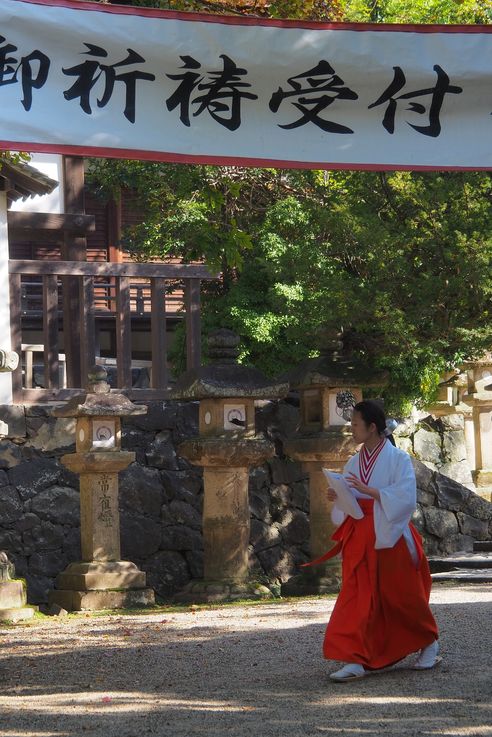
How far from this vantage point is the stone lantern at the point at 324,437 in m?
12.4

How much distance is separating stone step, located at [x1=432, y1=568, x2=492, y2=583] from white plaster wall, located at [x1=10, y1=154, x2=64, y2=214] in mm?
7674

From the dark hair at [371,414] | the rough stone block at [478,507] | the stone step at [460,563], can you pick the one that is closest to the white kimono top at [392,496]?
the dark hair at [371,414]

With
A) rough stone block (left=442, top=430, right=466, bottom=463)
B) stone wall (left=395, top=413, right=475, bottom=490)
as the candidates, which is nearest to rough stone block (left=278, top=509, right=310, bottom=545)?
stone wall (left=395, top=413, right=475, bottom=490)

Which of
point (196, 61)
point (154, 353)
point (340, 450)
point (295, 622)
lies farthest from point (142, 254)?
point (196, 61)

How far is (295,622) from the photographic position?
975 cm

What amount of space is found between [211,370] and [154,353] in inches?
105

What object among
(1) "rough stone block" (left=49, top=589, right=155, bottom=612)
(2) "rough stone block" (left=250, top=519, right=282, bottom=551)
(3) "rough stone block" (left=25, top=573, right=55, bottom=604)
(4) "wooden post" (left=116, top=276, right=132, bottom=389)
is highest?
(4) "wooden post" (left=116, top=276, right=132, bottom=389)

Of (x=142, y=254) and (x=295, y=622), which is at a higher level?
(x=142, y=254)

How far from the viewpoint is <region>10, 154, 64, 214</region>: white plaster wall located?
671 inches

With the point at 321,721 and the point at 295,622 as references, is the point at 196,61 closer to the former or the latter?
the point at 321,721

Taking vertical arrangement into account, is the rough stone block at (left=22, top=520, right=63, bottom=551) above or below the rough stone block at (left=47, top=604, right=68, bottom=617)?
above

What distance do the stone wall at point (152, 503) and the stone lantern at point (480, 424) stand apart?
2.82 metres

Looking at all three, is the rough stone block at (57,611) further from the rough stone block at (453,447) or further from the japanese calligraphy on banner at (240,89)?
the rough stone block at (453,447)

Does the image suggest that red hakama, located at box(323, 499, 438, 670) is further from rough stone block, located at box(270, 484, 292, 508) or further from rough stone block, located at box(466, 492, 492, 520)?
rough stone block, located at box(466, 492, 492, 520)
